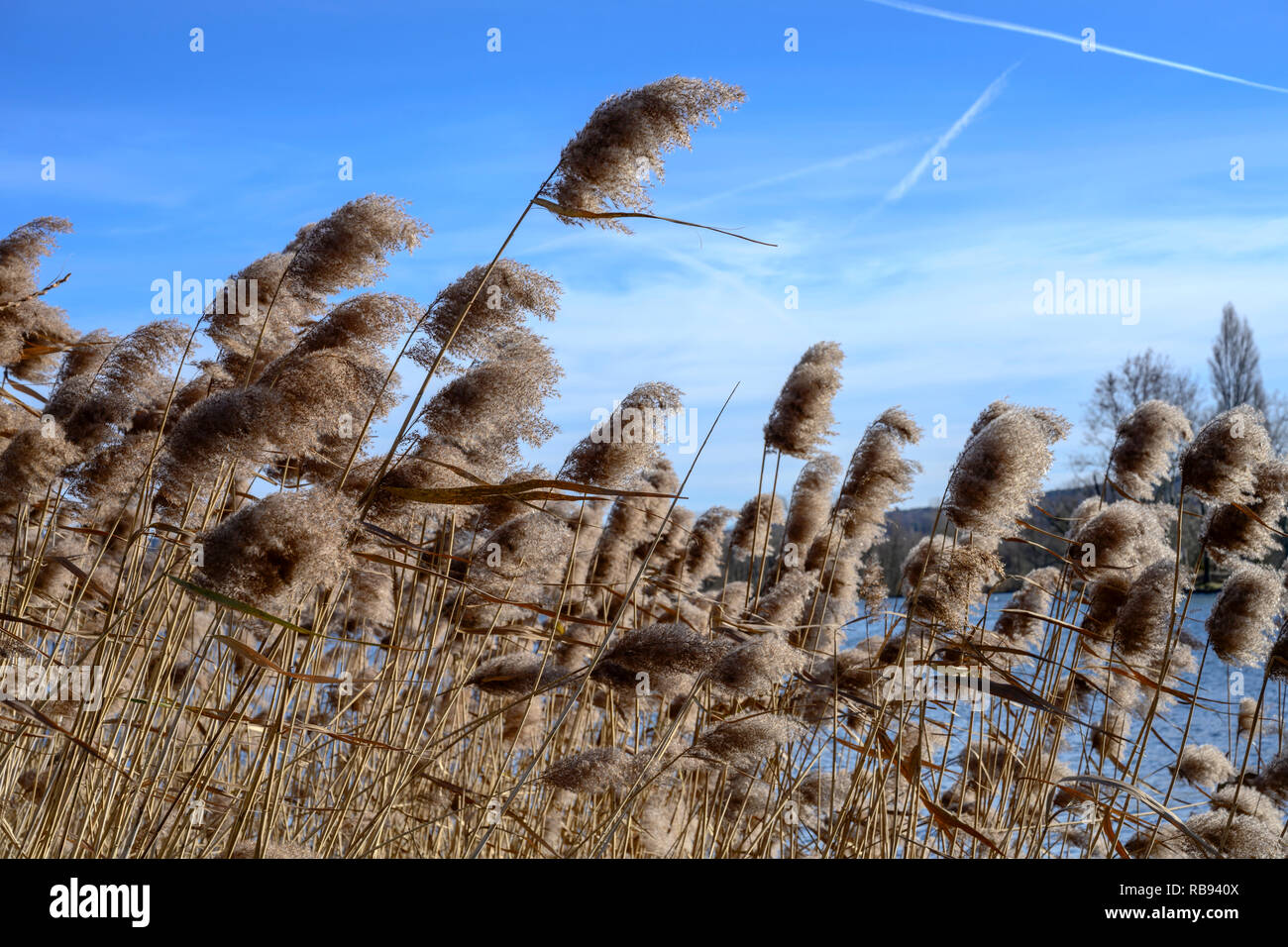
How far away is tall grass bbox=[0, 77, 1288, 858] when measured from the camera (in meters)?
2.05

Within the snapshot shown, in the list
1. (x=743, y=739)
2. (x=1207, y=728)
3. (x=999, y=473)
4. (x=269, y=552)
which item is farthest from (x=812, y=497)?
(x=1207, y=728)

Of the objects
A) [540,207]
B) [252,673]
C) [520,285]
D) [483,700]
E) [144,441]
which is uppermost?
[540,207]

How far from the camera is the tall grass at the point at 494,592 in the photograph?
6.73 ft

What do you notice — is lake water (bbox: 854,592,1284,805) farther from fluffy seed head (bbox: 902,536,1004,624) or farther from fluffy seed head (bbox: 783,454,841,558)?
fluffy seed head (bbox: 902,536,1004,624)

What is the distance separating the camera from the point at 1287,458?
10.6 ft

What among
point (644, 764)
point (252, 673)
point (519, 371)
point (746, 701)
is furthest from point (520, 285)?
point (746, 701)

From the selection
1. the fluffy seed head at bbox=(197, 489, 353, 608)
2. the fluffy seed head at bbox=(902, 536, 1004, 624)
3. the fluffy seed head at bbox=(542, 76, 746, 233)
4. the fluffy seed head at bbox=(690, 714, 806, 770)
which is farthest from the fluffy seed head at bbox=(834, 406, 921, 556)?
the fluffy seed head at bbox=(197, 489, 353, 608)

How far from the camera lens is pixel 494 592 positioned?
281 centimetres

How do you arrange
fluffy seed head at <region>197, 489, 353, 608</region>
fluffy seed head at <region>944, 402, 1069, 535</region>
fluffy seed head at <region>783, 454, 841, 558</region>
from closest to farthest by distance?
fluffy seed head at <region>197, 489, 353, 608</region>
fluffy seed head at <region>944, 402, 1069, 535</region>
fluffy seed head at <region>783, 454, 841, 558</region>

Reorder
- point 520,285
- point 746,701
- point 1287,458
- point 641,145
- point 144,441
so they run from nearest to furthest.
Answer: point 641,145
point 520,285
point 144,441
point 1287,458
point 746,701

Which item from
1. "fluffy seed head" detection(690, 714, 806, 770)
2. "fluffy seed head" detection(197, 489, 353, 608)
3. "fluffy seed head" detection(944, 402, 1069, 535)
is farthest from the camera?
"fluffy seed head" detection(944, 402, 1069, 535)

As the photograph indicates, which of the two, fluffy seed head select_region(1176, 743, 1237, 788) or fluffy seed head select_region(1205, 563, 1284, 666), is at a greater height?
fluffy seed head select_region(1205, 563, 1284, 666)

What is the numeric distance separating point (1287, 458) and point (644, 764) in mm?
2400
